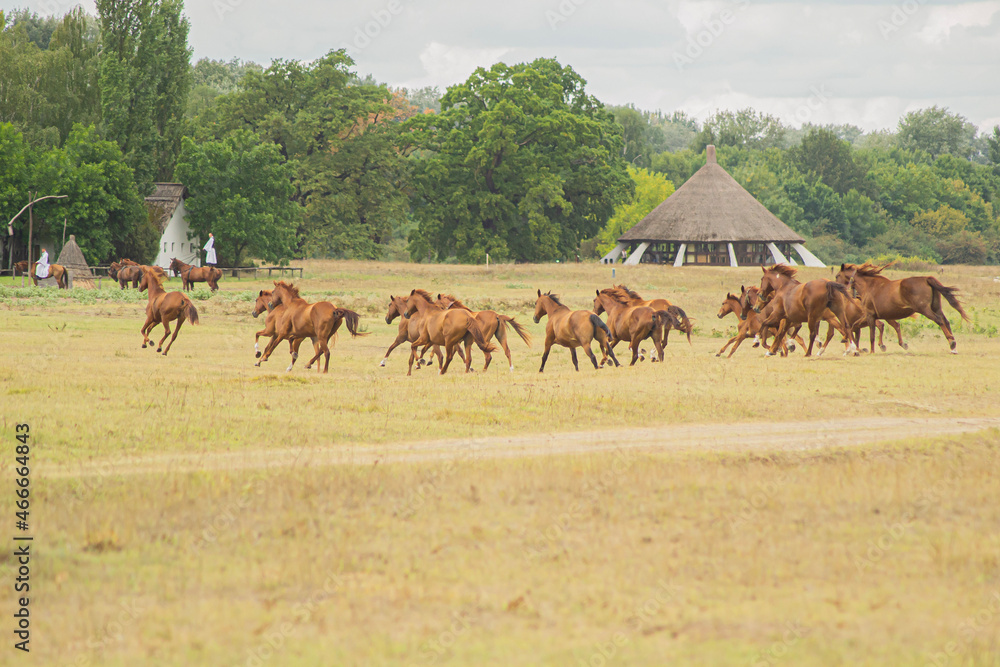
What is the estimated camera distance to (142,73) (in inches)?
2277

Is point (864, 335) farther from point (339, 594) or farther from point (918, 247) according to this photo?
point (918, 247)

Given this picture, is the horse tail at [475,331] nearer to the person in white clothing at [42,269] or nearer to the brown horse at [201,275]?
the brown horse at [201,275]

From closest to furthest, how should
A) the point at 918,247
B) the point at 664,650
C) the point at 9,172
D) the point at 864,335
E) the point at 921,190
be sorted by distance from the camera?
the point at 664,650
the point at 864,335
the point at 9,172
the point at 918,247
the point at 921,190

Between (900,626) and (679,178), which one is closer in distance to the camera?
(900,626)

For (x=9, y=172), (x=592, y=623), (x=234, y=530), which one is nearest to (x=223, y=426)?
(x=234, y=530)

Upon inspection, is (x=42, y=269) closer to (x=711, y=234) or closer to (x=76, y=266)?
(x=76, y=266)

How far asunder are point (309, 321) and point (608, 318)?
21.3 ft

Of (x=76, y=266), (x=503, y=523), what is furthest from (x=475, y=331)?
(x=76, y=266)

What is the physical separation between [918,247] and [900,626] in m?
94.1

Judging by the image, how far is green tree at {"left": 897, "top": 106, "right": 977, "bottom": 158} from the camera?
14525 cm

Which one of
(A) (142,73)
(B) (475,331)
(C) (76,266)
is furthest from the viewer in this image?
(A) (142,73)

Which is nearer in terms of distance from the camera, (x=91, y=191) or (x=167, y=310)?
(x=167, y=310)

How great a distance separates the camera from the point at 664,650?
6.36 m

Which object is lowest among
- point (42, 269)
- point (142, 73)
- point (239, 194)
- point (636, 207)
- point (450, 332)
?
point (450, 332)
